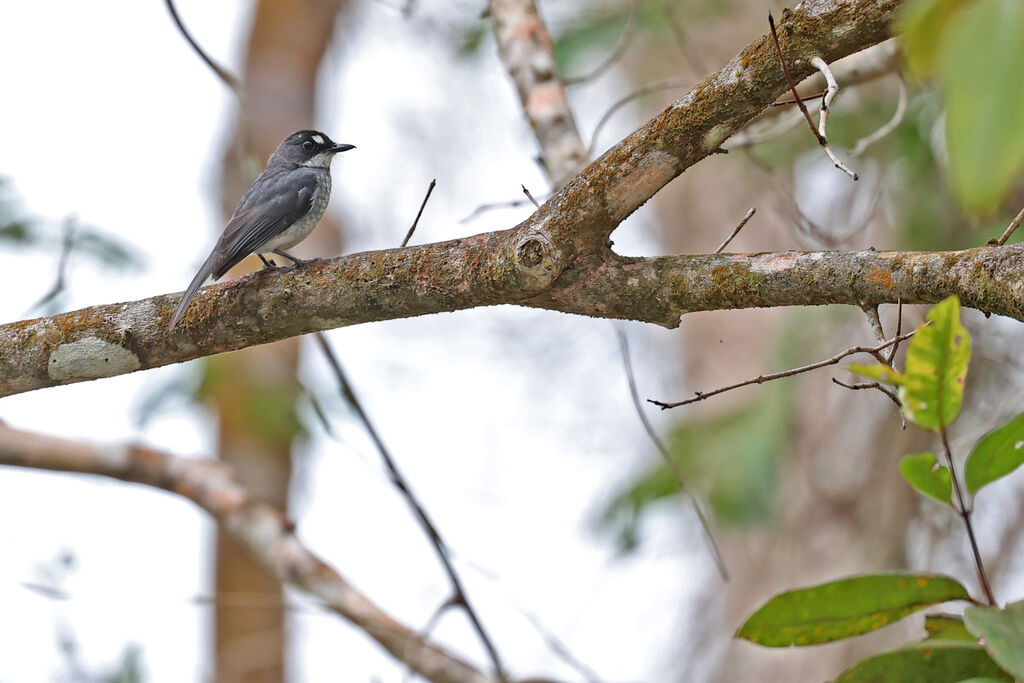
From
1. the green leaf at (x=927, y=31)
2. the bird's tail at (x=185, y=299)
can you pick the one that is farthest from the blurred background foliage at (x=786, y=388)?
the green leaf at (x=927, y=31)

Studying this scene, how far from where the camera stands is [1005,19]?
65cm

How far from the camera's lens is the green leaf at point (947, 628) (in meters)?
1.89

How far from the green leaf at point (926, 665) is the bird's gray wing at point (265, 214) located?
2445mm

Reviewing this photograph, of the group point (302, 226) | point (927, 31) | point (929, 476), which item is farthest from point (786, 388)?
point (927, 31)

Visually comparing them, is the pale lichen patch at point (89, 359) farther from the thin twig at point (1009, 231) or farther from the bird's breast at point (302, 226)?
the thin twig at point (1009, 231)

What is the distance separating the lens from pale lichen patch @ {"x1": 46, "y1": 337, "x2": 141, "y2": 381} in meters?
2.88

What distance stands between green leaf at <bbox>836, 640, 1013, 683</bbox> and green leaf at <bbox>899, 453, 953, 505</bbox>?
0.38m

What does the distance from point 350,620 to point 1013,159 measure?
3.72 metres

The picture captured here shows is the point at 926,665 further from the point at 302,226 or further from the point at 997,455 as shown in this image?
the point at 302,226

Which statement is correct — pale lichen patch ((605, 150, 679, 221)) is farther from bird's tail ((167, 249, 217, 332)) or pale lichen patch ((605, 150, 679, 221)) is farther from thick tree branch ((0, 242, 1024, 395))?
bird's tail ((167, 249, 217, 332))

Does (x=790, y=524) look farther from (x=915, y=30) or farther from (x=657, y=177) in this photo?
(x=915, y=30)

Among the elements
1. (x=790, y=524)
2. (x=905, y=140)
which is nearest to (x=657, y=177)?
(x=905, y=140)

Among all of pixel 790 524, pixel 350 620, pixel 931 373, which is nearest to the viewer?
pixel 931 373

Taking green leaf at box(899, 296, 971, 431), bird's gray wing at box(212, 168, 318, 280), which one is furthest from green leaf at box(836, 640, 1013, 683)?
bird's gray wing at box(212, 168, 318, 280)
